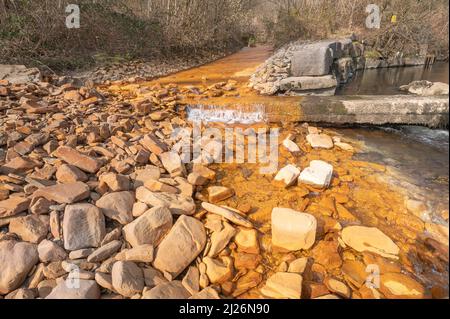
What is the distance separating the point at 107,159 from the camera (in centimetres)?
289

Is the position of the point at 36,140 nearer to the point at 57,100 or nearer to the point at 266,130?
the point at 57,100

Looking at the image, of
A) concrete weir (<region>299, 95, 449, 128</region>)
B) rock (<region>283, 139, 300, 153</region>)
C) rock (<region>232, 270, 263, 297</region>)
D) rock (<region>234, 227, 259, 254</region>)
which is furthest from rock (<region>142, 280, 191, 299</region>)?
concrete weir (<region>299, 95, 449, 128</region>)

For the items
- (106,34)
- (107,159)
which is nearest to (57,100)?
(107,159)

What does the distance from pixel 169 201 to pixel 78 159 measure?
112 centimetres

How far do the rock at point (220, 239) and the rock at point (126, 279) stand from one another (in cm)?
51

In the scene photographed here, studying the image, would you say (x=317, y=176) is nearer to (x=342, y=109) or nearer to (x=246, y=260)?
(x=246, y=260)

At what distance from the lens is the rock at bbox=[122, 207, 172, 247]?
1930 millimetres

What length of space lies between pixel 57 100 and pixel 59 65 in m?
3.93

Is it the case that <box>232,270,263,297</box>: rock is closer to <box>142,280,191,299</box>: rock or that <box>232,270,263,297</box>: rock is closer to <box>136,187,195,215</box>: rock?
<box>142,280,191,299</box>: rock

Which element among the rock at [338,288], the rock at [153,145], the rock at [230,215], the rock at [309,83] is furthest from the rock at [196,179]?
the rock at [309,83]

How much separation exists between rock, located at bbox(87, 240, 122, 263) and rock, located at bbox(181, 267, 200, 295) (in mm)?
531

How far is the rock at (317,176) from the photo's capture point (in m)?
2.72

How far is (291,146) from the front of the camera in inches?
140

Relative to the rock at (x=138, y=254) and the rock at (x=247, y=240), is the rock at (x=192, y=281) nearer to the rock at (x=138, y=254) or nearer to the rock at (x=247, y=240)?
the rock at (x=138, y=254)
